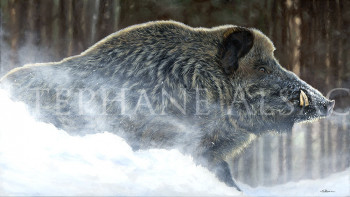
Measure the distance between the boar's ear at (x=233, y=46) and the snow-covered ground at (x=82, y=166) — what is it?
761 millimetres

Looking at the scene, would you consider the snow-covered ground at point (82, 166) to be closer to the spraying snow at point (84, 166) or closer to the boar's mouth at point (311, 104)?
the spraying snow at point (84, 166)

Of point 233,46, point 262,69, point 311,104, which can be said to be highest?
point 233,46

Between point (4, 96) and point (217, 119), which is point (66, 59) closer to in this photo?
point (4, 96)

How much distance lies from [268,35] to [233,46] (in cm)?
80

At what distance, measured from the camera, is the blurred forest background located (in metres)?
4.02

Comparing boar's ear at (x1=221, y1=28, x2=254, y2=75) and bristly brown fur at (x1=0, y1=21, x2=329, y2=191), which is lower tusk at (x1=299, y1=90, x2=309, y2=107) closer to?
bristly brown fur at (x1=0, y1=21, x2=329, y2=191)

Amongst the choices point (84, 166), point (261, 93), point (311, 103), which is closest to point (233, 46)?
point (261, 93)

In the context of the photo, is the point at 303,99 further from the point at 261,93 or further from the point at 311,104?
the point at 261,93

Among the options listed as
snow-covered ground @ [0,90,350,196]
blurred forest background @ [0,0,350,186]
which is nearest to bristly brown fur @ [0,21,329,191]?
snow-covered ground @ [0,90,350,196]

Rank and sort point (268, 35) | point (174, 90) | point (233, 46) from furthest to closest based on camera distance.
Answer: point (268, 35) → point (233, 46) → point (174, 90)

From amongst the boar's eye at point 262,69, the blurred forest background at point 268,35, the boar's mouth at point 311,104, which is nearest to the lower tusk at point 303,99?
the boar's mouth at point 311,104

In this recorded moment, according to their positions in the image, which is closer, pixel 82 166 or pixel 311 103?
pixel 82 166

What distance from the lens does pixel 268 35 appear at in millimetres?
4215

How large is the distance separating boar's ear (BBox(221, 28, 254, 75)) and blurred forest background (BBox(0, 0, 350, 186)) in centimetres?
62
